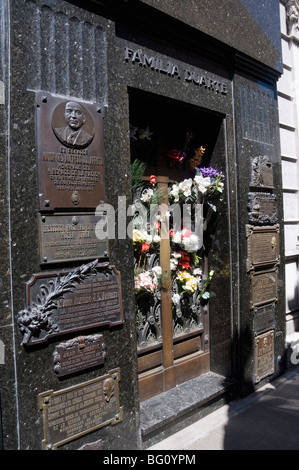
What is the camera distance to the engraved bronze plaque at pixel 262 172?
15.0 ft

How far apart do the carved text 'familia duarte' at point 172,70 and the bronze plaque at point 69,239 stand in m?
1.54

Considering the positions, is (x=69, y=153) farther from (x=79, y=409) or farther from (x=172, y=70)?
(x=79, y=409)

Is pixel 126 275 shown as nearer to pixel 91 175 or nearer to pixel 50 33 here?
pixel 91 175

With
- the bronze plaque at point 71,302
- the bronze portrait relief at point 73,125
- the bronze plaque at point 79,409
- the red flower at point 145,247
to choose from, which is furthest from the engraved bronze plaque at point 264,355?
the bronze portrait relief at point 73,125

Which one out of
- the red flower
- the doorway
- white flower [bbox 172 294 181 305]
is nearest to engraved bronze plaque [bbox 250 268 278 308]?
the doorway

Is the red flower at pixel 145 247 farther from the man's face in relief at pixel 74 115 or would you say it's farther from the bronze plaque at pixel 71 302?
the man's face in relief at pixel 74 115

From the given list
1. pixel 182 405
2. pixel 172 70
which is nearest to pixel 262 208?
pixel 172 70

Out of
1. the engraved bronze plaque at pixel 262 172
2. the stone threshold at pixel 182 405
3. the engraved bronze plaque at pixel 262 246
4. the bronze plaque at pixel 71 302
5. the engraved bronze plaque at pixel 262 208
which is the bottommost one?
the stone threshold at pixel 182 405

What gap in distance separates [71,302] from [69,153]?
1195 millimetres

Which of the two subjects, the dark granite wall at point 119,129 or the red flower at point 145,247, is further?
the red flower at point 145,247

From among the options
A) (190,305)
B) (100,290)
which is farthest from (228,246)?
(100,290)

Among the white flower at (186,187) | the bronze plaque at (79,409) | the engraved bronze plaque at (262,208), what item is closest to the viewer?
the bronze plaque at (79,409)

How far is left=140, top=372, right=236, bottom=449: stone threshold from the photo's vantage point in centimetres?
343

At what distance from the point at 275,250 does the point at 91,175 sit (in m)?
3.03
